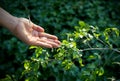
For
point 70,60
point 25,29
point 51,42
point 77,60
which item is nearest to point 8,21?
point 25,29

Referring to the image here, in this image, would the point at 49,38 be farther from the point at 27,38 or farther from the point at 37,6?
the point at 37,6

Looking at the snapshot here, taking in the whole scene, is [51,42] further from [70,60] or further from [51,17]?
[51,17]

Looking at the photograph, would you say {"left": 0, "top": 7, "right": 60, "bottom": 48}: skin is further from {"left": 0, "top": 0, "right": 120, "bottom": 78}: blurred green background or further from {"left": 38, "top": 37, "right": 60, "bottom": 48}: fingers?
{"left": 0, "top": 0, "right": 120, "bottom": 78}: blurred green background

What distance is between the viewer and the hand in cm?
248

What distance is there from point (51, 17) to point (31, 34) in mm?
989

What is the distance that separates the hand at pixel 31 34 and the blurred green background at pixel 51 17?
69cm

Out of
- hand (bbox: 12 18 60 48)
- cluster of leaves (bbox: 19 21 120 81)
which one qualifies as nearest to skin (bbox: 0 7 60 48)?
hand (bbox: 12 18 60 48)

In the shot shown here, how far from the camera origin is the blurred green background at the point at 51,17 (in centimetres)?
342

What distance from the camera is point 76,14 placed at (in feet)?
12.2

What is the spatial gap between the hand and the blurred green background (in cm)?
69

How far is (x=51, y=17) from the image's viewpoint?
11.8ft

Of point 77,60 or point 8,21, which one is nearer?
point 8,21

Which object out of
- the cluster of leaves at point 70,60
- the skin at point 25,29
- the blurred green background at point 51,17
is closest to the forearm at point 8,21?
the skin at point 25,29

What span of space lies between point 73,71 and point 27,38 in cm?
65
